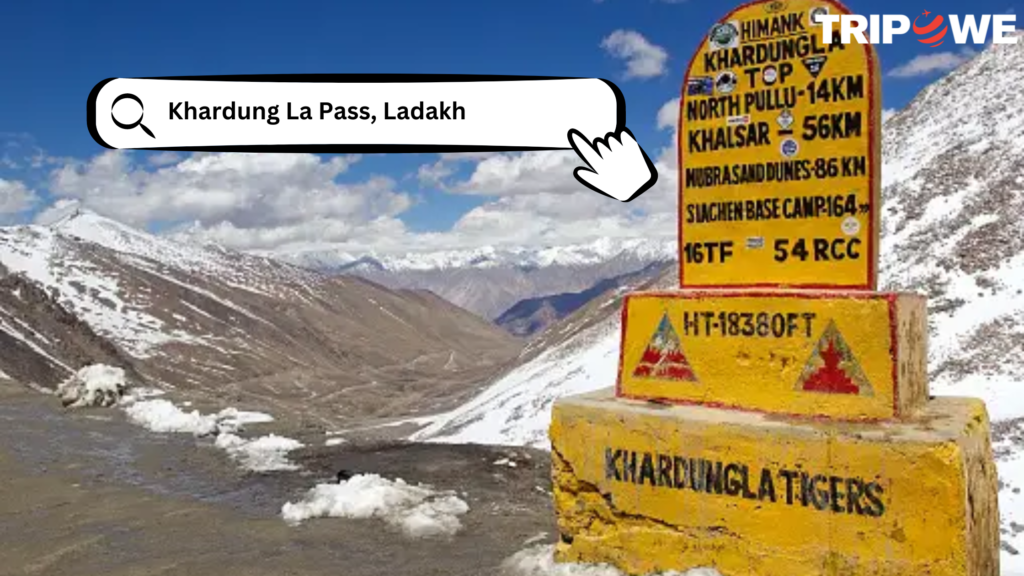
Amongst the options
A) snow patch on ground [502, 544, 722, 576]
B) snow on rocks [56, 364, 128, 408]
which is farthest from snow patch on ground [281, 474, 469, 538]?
snow on rocks [56, 364, 128, 408]

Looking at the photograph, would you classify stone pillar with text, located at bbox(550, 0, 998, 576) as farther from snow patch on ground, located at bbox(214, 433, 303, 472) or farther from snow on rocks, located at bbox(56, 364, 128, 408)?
snow on rocks, located at bbox(56, 364, 128, 408)

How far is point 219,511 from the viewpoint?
9.06 metres

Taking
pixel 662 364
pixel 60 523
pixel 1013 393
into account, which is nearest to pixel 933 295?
pixel 1013 393

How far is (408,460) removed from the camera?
12.3 meters

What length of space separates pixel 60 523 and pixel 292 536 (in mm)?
2910

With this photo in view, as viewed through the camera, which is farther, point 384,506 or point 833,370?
point 384,506

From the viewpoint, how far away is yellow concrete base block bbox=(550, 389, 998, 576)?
16.2 ft

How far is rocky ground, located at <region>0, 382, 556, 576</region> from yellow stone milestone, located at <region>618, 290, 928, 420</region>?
2.37 metres

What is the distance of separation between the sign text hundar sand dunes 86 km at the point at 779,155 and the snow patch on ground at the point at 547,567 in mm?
2404

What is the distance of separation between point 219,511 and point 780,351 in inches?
263

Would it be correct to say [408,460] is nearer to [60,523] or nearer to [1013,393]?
[60,523]

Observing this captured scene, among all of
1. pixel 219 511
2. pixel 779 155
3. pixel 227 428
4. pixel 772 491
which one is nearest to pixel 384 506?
pixel 219 511

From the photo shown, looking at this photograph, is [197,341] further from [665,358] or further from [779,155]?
[779,155]

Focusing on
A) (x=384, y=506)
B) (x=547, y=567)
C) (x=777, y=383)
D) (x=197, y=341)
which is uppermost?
(x=777, y=383)
